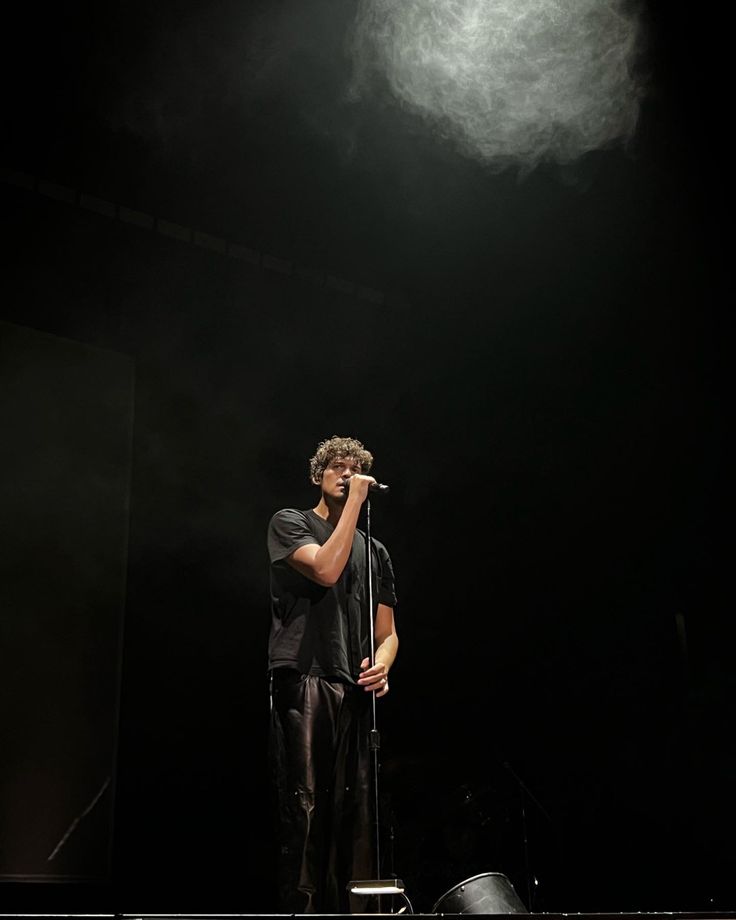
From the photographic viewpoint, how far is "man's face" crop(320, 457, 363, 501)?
3041 mm

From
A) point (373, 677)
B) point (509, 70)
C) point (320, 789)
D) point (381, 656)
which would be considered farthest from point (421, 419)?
point (320, 789)

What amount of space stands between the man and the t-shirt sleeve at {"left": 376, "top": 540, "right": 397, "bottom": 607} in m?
0.04

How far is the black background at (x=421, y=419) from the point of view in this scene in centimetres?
381

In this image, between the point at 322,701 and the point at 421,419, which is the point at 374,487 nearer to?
the point at 322,701

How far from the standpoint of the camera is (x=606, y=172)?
13.3 ft

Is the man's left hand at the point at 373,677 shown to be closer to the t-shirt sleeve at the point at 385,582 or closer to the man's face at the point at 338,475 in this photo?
the t-shirt sleeve at the point at 385,582

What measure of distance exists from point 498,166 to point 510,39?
0.54 meters

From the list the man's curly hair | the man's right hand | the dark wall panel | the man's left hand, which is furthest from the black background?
the man's left hand

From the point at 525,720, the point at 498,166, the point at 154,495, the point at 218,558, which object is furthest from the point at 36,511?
the point at 525,720

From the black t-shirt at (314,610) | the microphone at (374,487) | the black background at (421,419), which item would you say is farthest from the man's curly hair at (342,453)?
the black background at (421,419)

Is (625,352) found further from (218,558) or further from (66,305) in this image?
(66,305)

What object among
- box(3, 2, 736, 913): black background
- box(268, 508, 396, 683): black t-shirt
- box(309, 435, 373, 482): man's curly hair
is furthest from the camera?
box(3, 2, 736, 913): black background

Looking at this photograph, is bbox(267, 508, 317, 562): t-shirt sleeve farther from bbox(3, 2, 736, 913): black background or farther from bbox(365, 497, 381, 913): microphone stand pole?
bbox(3, 2, 736, 913): black background

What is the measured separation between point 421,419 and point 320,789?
265cm
